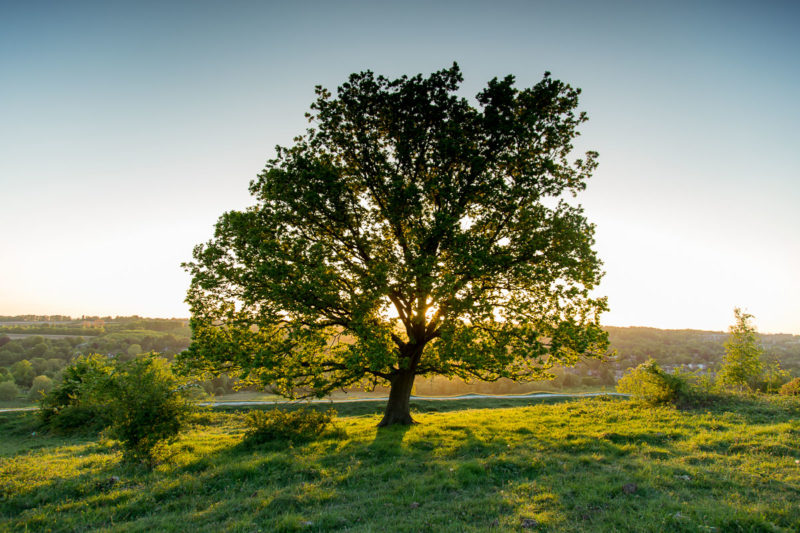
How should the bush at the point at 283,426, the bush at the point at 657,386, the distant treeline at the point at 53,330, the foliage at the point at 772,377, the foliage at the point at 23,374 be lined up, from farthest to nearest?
the distant treeline at the point at 53,330 → the foliage at the point at 23,374 → the foliage at the point at 772,377 → the bush at the point at 657,386 → the bush at the point at 283,426

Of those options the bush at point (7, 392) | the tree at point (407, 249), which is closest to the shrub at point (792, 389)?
the tree at point (407, 249)

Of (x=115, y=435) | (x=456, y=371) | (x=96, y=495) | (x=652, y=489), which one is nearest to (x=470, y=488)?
(x=652, y=489)

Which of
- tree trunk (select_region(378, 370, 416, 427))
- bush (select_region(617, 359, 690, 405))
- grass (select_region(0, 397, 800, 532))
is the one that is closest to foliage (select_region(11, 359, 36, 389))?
grass (select_region(0, 397, 800, 532))

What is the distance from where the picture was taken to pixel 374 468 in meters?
11.0

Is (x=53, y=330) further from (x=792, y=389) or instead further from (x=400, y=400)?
(x=792, y=389)

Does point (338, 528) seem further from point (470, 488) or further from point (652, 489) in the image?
point (652, 489)

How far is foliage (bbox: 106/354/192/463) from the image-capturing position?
39.5 ft

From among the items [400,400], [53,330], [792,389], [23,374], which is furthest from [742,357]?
[53,330]

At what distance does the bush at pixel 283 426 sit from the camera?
15.9m

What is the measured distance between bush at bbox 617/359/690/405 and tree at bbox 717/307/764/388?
520 inches

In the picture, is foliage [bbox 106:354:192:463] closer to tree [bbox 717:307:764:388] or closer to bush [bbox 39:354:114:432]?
bush [bbox 39:354:114:432]

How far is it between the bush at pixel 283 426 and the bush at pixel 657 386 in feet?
58.7

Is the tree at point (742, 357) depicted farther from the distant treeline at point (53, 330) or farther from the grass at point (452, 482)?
the distant treeline at point (53, 330)

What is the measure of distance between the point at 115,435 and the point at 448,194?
15031mm
